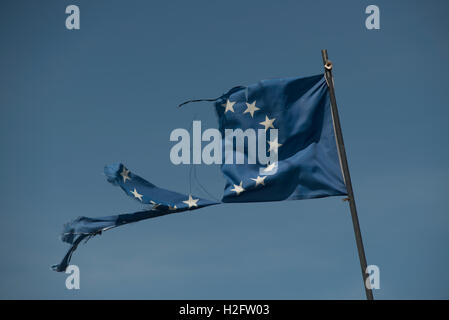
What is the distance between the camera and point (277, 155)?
78.4 ft

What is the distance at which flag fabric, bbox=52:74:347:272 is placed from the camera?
23.4m

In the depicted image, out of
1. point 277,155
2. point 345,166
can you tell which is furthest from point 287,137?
point 345,166

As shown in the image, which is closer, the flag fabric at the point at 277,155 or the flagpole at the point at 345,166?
the flagpole at the point at 345,166

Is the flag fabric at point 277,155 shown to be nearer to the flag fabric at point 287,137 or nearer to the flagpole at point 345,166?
the flag fabric at point 287,137

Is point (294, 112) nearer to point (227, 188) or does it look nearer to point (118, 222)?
point (227, 188)

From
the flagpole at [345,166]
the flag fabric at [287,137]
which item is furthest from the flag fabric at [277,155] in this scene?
the flagpole at [345,166]

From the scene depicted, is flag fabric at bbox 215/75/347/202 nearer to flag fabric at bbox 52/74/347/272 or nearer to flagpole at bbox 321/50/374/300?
flag fabric at bbox 52/74/347/272

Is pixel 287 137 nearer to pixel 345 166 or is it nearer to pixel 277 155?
pixel 277 155

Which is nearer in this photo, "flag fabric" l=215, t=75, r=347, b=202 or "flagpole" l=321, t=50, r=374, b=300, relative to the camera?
"flagpole" l=321, t=50, r=374, b=300

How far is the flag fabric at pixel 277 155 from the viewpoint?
23.4 m

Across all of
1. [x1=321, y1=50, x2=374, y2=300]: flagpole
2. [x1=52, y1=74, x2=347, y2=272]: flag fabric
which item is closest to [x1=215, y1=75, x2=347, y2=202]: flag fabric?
[x1=52, y1=74, x2=347, y2=272]: flag fabric

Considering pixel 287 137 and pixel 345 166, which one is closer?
pixel 345 166

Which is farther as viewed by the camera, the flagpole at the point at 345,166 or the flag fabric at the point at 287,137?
the flag fabric at the point at 287,137

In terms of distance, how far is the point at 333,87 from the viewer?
23.1 m
